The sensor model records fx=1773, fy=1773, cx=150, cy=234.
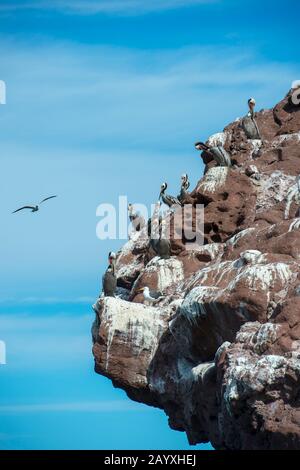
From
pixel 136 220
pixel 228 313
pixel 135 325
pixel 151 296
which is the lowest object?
pixel 135 325

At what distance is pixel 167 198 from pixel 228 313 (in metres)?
11.1

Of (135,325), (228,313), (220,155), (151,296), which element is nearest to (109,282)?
(151,296)

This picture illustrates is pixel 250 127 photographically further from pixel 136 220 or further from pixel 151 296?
pixel 151 296

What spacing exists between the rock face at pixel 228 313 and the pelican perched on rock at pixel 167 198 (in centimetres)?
107

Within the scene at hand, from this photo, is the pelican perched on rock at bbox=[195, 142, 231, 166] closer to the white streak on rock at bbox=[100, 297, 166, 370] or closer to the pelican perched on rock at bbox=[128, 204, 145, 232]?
the pelican perched on rock at bbox=[128, 204, 145, 232]

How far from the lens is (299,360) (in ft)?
101

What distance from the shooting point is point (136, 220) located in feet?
153

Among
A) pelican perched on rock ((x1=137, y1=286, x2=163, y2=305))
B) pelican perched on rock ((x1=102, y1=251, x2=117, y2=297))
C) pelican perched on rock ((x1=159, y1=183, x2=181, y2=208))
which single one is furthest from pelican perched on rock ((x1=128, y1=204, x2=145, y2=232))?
pelican perched on rock ((x1=137, y1=286, x2=163, y2=305))

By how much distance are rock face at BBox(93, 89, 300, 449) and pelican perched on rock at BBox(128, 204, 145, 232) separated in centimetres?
108

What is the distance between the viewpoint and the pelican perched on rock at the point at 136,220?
1812 inches

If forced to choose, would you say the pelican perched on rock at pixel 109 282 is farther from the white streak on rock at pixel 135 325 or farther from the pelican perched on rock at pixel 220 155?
the pelican perched on rock at pixel 220 155

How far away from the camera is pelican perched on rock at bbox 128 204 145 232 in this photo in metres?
46.0
